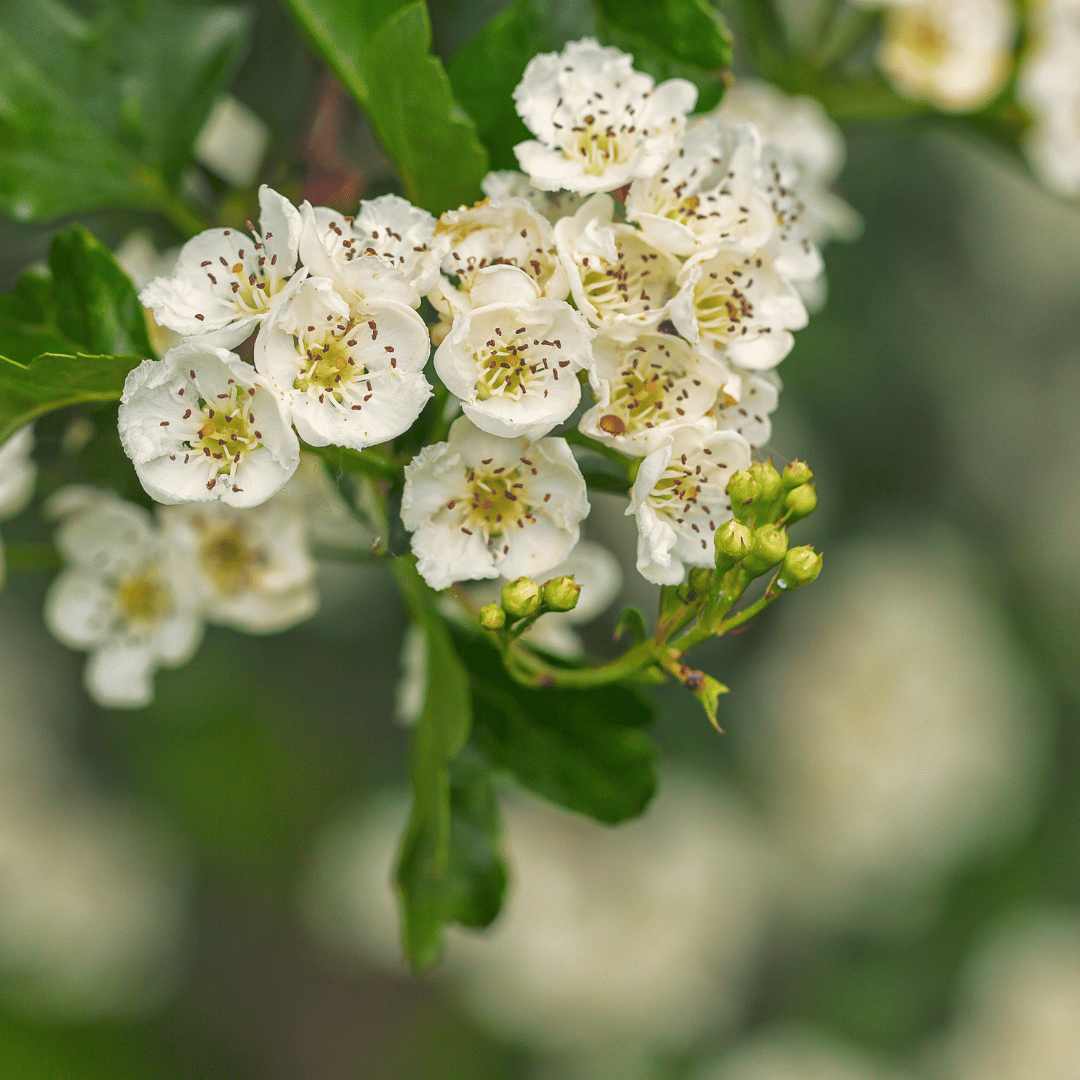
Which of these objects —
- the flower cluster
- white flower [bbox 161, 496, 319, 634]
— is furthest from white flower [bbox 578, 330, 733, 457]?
white flower [bbox 161, 496, 319, 634]

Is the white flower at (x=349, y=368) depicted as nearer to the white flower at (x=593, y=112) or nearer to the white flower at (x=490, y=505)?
the white flower at (x=490, y=505)

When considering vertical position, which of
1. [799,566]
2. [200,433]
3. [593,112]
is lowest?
[799,566]

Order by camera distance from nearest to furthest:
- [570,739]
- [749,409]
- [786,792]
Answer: [749,409]
[570,739]
[786,792]

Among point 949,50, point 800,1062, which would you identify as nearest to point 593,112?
point 949,50

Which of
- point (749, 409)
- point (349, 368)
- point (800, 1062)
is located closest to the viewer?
point (349, 368)

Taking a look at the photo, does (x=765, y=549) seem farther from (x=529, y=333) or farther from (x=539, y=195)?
(x=539, y=195)

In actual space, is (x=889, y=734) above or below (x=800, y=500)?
below

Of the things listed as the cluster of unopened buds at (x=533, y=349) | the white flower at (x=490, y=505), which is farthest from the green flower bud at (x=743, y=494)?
the white flower at (x=490, y=505)
